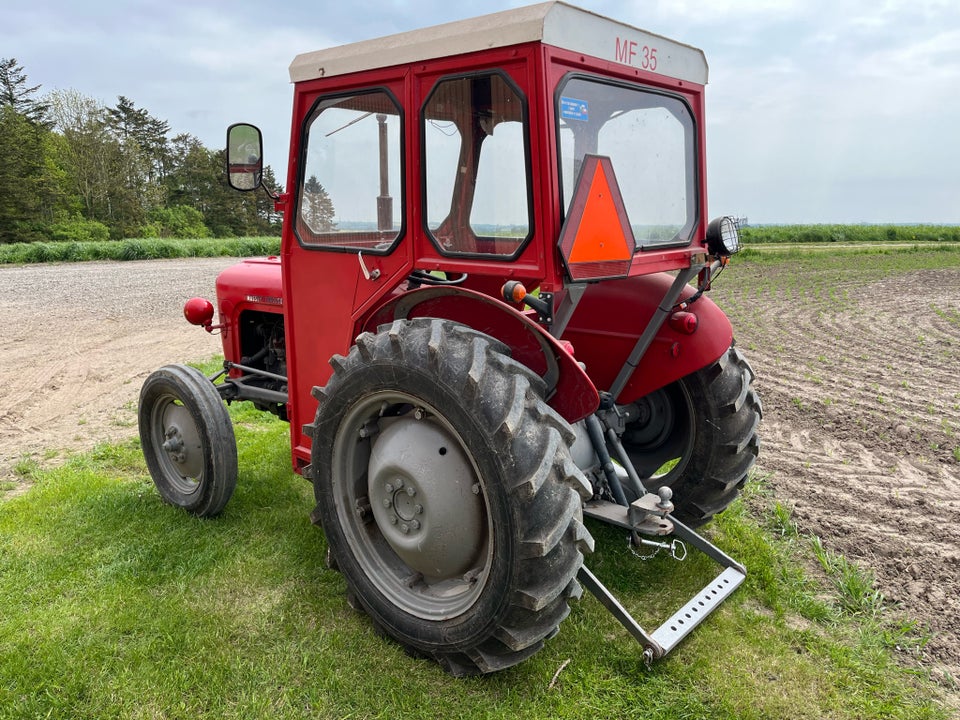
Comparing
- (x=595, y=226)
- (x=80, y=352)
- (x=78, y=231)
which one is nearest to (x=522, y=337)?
(x=595, y=226)

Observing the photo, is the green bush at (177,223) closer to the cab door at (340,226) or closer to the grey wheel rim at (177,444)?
the grey wheel rim at (177,444)

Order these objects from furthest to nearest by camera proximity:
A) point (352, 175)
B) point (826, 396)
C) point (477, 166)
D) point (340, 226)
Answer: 1. point (826, 396)
2. point (340, 226)
3. point (352, 175)
4. point (477, 166)

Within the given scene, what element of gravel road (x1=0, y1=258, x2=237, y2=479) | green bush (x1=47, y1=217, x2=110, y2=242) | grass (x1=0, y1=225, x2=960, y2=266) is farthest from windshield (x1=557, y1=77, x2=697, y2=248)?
green bush (x1=47, y1=217, x2=110, y2=242)

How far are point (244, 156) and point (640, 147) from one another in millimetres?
1882

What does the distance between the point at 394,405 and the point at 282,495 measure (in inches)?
69.2

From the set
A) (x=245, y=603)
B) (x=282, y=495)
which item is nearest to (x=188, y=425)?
(x=282, y=495)

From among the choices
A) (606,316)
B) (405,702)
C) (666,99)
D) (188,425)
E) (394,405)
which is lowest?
(405,702)

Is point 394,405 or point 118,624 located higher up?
point 394,405

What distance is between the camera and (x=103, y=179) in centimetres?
4091

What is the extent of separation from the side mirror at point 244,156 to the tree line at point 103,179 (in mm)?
32084

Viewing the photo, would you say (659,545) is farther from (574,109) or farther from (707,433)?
(574,109)

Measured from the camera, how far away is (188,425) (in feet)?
12.8

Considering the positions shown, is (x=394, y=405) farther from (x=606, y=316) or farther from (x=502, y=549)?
(x=606, y=316)

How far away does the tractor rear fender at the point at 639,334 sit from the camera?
3115 mm
